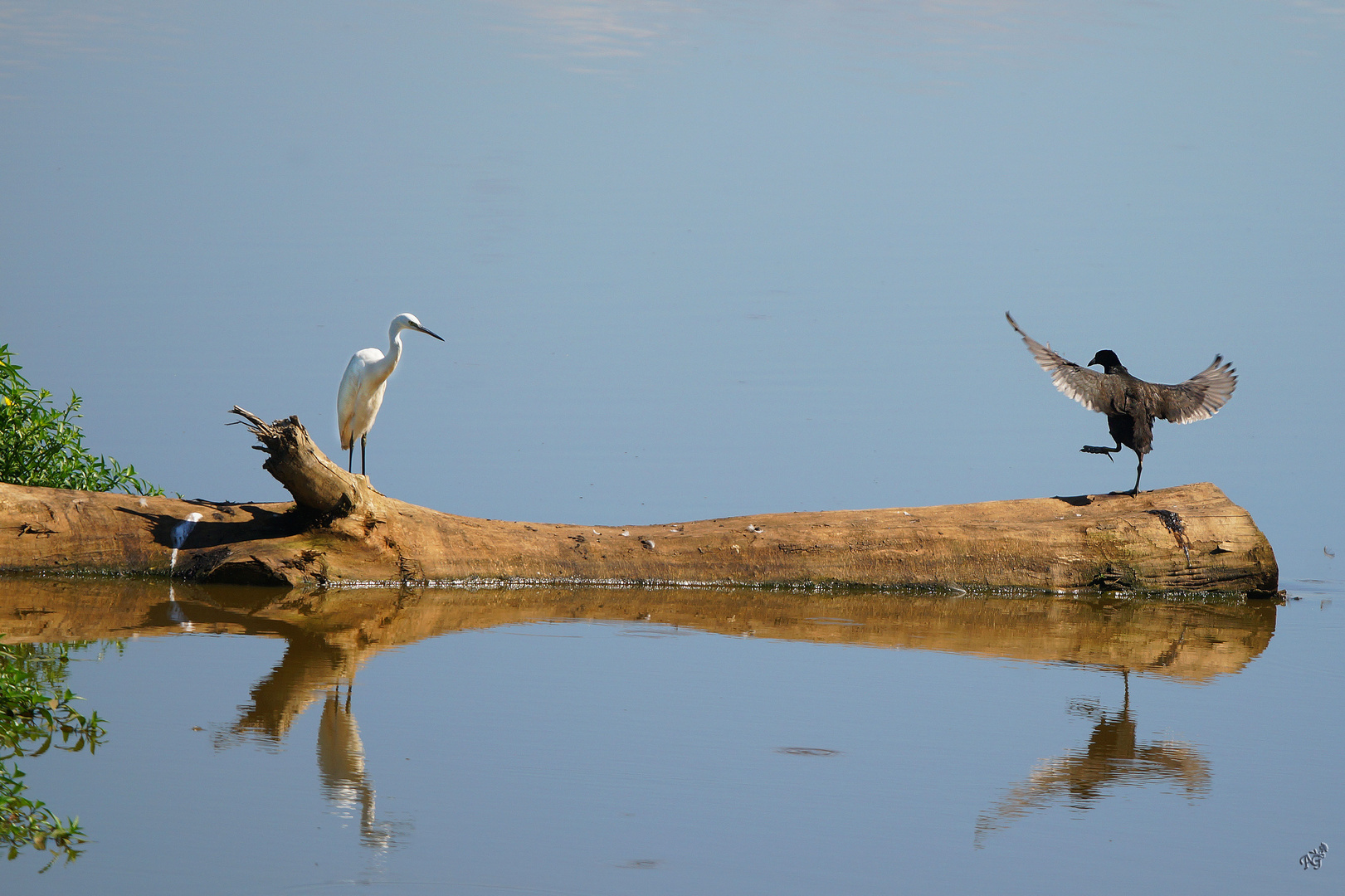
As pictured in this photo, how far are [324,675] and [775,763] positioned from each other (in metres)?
2.19

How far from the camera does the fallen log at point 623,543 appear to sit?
7492mm

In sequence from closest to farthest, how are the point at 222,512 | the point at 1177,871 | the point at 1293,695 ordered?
1. the point at 1177,871
2. the point at 1293,695
3. the point at 222,512

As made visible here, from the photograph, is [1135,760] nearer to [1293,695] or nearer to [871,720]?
[871,720]

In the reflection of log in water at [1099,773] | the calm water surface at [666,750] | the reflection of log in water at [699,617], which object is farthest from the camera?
the reflection of log in water at [699,617]

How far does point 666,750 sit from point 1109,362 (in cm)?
557

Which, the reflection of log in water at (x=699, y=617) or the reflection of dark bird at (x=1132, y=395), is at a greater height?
the reflection of dark bird at (x=1132, y=395)

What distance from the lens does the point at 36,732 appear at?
4.47m

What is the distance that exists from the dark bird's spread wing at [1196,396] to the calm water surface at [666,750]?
174 cm

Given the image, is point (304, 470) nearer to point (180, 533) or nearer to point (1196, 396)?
point (180, 533)

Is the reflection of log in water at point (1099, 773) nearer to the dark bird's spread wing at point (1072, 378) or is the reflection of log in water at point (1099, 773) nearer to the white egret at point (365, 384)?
the dark bird's spread wing at point (1072, 378)

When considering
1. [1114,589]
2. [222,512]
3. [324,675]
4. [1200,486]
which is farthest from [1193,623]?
[222,512]

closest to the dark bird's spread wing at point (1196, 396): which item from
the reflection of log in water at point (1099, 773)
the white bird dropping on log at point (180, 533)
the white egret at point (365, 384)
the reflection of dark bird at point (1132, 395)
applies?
the reflection of dark bird at point (1132, 395)

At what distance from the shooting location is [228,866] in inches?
142

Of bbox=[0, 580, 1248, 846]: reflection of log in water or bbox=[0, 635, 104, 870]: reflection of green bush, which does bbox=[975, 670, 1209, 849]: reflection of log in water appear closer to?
bbox=[0, 580, 1248, 846]: reflection of log in water
